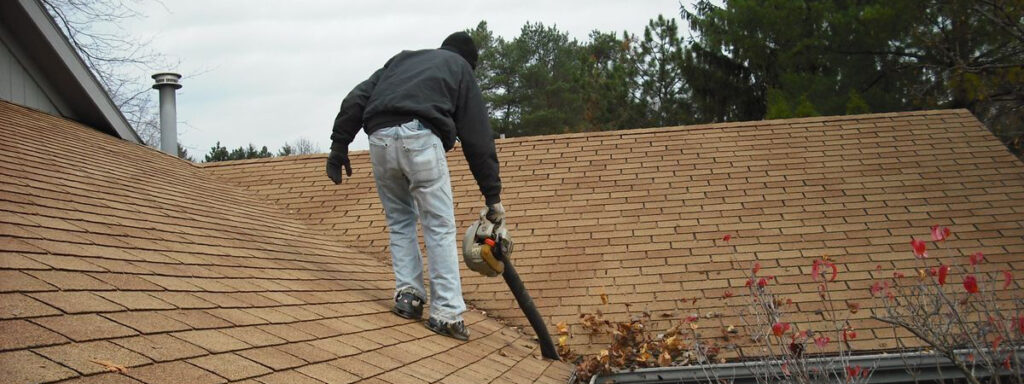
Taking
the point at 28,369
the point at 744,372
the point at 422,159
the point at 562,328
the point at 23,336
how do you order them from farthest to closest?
the point at 562,328 < the point at 744,372 < the point at 422,159 < the point at 23,336 < the point at 28,369

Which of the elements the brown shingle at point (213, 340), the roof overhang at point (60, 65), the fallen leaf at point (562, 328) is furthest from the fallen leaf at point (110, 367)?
the roof overhang at point (60, 65)

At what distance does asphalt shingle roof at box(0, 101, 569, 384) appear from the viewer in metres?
2.46

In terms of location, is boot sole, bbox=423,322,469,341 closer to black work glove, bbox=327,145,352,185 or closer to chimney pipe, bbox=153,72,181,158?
black work glove, bbox=327,145,352,185

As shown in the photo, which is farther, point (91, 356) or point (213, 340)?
point (213, 340)

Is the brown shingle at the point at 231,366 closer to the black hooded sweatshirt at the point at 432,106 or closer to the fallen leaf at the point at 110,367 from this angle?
the fallen leaf at the point at 110,367

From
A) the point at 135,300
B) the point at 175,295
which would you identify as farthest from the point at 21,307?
the point at 175,295

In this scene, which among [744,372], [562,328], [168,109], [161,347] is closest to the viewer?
[161,347]

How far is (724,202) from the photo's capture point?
773 cm

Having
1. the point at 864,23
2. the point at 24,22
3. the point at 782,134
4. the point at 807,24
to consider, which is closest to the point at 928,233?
the point at 782,134

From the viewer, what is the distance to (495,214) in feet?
15.6

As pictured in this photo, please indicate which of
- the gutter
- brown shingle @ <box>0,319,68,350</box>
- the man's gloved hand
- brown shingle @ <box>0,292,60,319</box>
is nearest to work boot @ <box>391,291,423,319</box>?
the man's gloved hand

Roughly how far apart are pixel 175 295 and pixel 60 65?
4.73m

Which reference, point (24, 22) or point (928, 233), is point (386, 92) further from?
point (928, 233)

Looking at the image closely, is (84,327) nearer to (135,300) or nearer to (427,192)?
(135,300)
